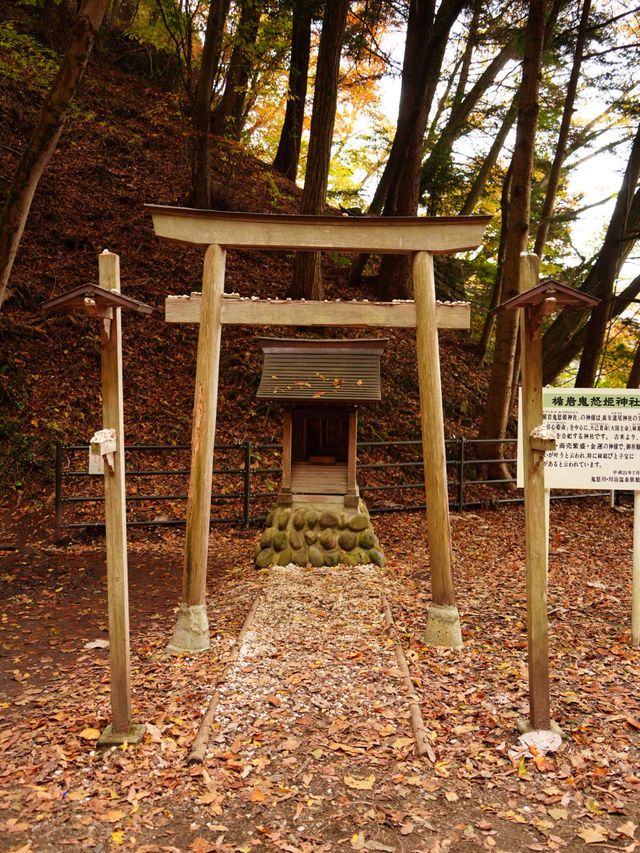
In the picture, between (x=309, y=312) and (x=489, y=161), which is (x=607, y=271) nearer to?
(x=489, y=161)

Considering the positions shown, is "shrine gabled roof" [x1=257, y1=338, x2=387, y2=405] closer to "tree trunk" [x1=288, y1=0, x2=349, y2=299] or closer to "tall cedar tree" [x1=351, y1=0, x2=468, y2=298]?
"tree trunk" [x1=288, y1=0, x2=349, y2=299]

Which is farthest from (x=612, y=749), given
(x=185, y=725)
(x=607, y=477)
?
(x=185, y=725)

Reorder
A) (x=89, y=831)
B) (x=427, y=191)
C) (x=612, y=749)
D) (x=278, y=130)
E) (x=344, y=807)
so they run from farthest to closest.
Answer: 1. (x=278, y=130)
2. (x=427, y=191)
3. (x=612, y=749)
4. (x=344, y=807)
5. (x=89, y=831)

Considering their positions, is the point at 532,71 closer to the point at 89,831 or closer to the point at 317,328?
the point at 317,328

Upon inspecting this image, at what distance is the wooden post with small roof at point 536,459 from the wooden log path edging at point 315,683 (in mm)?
810

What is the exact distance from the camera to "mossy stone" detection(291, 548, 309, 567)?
7.04 metres

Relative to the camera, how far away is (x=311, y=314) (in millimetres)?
5156

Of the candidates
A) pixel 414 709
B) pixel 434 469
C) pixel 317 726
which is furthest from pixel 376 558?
pixel 317 726

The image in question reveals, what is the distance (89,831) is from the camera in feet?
9.05

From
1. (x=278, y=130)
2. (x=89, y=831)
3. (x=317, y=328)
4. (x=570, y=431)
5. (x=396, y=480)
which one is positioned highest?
(x=278, y=130)

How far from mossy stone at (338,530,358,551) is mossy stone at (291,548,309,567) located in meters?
0.47

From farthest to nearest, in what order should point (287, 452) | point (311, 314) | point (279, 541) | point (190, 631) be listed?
point (287, 452) < point (279, 541) < point (311, 314) < point (190, 631)

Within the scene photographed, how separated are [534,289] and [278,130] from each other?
66.8 ft

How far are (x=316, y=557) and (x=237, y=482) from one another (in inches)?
125
